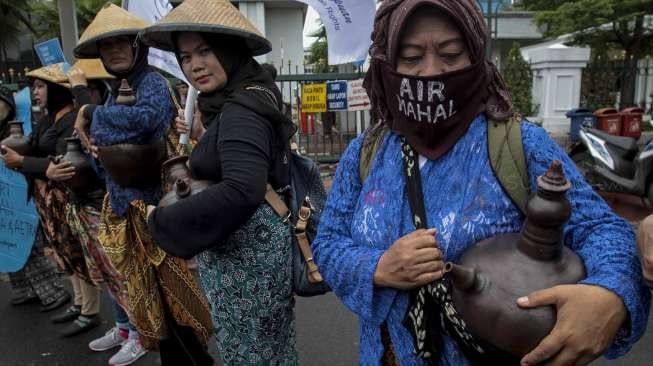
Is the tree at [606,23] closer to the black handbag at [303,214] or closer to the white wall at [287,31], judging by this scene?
the white wall at [287,31]

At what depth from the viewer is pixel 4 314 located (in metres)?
4.05

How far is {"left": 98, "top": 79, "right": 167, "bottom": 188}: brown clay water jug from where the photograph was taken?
2.45m

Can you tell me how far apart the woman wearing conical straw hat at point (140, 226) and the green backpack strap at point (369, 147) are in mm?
1424

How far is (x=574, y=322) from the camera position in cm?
97

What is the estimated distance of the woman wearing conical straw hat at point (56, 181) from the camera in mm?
3324

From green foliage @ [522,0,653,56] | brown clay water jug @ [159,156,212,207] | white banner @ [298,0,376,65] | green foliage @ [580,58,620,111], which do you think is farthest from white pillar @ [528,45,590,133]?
brown clay water jug @ [159,156,212,207]

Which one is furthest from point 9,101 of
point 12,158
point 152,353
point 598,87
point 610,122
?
point 598,87

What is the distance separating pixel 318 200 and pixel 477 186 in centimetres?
102

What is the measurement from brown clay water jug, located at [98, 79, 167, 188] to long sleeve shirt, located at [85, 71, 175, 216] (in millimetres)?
31

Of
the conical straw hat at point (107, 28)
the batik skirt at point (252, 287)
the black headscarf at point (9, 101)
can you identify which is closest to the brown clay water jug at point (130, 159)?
the conical straw hat at point (107, 28)

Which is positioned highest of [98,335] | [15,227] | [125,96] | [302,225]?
[125,96]

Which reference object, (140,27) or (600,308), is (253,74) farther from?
(600,308)

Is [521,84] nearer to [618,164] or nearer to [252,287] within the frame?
[618,164]

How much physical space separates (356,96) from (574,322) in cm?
608
